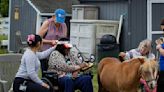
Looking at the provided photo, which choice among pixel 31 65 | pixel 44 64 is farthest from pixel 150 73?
pixel 44 64

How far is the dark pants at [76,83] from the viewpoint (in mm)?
8125

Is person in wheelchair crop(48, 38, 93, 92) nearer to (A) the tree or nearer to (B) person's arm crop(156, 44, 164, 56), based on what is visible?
(B) person's arm crop(156, 44, 164, 56)

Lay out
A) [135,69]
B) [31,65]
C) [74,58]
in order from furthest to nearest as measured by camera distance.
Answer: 1. [74,58]
2. [135,69]
3. [31,65]

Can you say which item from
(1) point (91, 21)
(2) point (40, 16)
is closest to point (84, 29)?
(1) point (91, 21)

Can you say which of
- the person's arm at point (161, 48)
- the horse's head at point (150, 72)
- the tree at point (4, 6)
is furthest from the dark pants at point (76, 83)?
the tree at point (4, 6)

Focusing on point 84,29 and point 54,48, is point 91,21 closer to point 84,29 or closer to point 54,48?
point 84,29

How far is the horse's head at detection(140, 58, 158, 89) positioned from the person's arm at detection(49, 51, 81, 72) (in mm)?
1275

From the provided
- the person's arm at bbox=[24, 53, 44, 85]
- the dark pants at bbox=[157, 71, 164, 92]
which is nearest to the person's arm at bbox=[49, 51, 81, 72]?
the person's arm at bbox=[24, 53, 44, 85]

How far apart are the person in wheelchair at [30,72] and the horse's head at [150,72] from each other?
1556 millimetres

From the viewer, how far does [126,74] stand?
810 cm

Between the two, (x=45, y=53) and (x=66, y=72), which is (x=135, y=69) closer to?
(x=66, y=72)

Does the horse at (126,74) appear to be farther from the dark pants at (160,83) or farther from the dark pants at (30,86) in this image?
the dark pants at (30,86)

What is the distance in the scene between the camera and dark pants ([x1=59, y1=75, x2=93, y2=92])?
812 centimetres

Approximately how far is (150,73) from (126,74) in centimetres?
63
